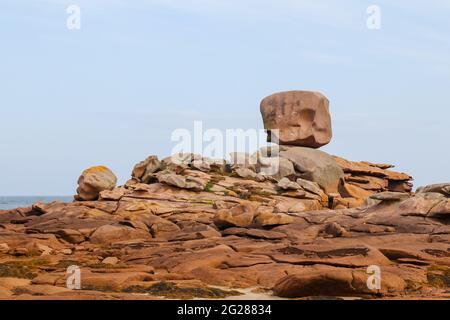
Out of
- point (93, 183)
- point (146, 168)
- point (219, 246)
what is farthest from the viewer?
point (146, 168)

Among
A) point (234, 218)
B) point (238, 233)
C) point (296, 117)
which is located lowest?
point (238, 233)

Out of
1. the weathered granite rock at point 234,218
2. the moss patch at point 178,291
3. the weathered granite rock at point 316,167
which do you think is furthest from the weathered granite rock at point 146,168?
the moss patch at point 178,291

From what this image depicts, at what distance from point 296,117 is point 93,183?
2121 centimetres

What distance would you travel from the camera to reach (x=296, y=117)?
196ft

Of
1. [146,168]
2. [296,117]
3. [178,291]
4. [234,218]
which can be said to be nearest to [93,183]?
[146,168]

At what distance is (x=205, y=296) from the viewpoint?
21.1 m

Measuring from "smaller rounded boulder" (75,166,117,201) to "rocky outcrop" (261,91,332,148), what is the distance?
17.5m

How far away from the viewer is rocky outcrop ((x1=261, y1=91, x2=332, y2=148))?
5994cm

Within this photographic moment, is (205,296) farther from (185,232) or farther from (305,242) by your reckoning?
(185,232)

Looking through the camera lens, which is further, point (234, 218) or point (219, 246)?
point (234, 218)

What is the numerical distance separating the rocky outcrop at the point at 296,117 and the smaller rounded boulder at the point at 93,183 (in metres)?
17.5

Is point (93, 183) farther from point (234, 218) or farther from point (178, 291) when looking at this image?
point (178, 291)
